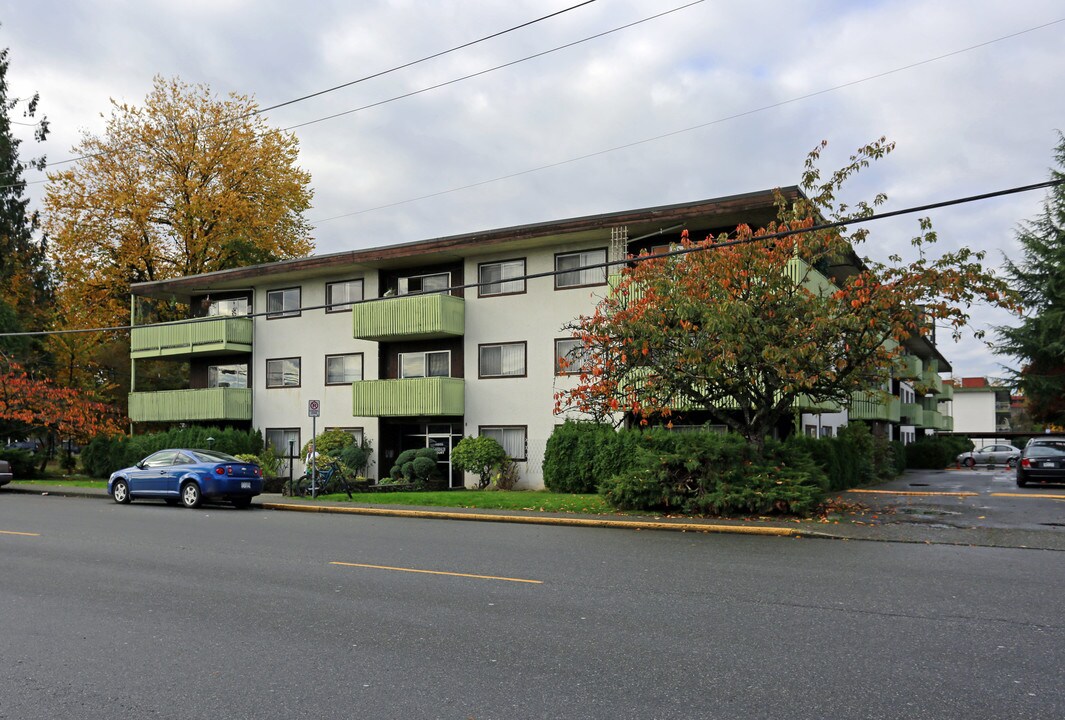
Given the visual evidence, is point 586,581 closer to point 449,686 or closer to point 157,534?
point 449,686

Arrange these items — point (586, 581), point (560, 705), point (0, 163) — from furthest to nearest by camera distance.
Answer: point (0, 163) < point (586, 581) < point (560, 705)

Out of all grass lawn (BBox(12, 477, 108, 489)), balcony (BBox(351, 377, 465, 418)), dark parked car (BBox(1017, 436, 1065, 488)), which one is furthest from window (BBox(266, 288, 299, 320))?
dark parked car (BBox(1017, 436, 1065, 488))

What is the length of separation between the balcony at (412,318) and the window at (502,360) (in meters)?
1.13

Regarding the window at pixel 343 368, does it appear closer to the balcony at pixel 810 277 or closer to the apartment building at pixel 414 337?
the apartment building at pixel 414 337

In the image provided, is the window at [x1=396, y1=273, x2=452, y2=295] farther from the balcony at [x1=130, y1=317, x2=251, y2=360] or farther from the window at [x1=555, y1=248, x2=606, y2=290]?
the balcony at [x1=130, y1=317, x2=251, y2=360]

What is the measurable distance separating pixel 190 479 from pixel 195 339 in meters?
13.6

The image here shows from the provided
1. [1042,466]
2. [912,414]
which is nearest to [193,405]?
[1042,466]

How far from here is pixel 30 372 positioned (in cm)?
3884

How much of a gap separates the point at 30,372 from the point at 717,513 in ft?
108

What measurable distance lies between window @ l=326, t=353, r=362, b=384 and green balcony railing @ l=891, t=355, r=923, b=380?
58.2 feet

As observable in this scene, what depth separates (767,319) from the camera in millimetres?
17641

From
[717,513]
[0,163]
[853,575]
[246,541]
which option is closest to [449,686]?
[853,575]

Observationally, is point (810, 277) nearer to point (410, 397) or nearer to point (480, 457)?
point (480, 457)

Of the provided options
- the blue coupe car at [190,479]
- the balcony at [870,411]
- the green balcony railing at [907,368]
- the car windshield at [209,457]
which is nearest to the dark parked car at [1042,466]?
the green balcony railing at [907,368]
